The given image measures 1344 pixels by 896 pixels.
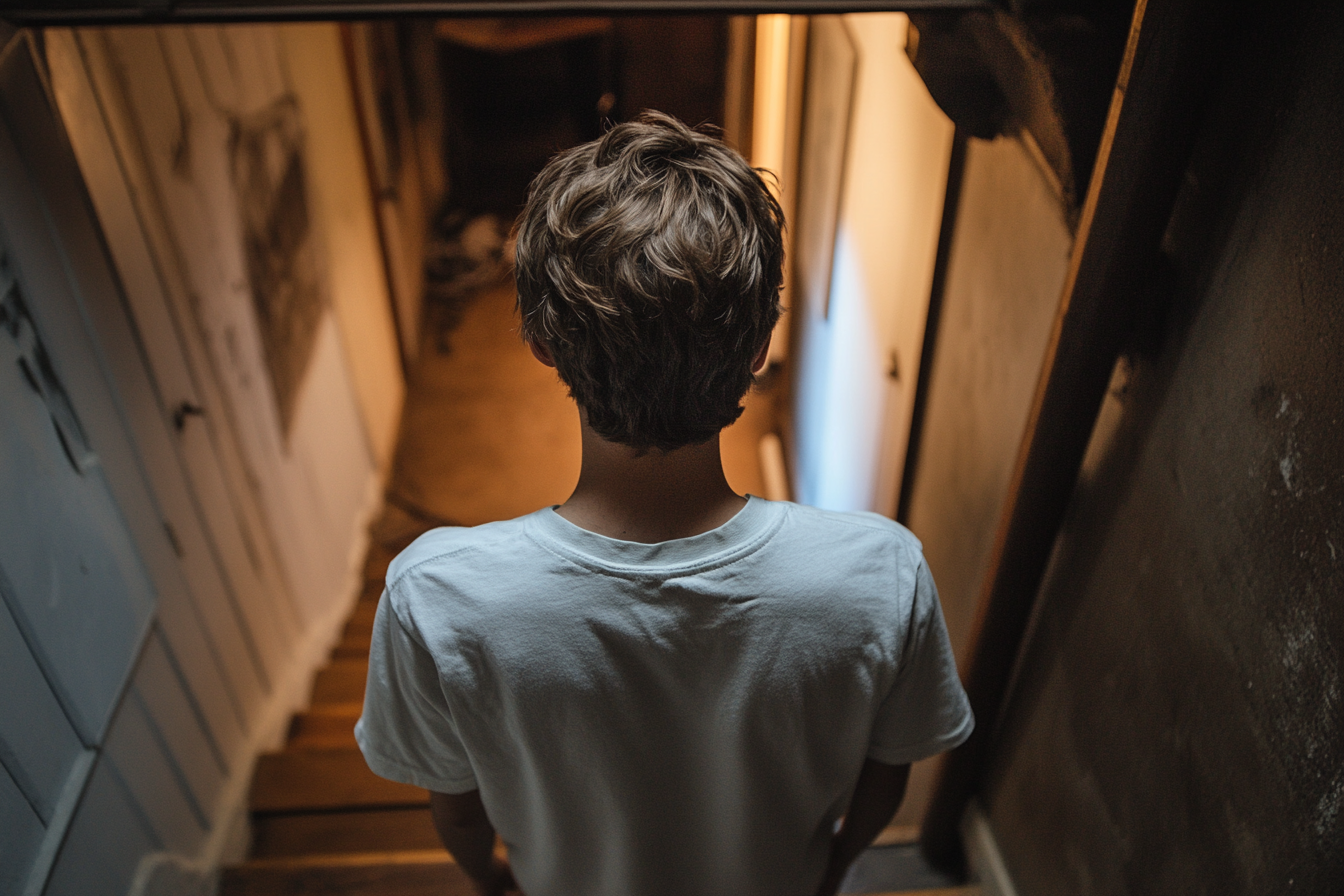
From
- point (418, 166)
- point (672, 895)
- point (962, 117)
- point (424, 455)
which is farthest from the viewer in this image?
point (418, 166)

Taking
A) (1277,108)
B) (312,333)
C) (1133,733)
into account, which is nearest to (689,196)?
(1277,108)

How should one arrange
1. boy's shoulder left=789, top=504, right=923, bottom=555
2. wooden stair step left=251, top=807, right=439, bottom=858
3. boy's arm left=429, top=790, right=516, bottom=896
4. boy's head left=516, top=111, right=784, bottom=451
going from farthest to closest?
wooden stair step left=251, top=807, right=439, bottom=858
boy's arm left=429, top=790, right=516, bottom=896
boy's shoulder left=789, top=504, right=923, bottom=555
boy's head left=516, top=111, right=784, bottom=451

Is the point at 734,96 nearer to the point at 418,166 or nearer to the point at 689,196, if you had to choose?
the point at 418,166

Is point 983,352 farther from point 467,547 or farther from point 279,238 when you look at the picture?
point 279,238

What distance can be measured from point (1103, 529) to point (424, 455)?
3812mm

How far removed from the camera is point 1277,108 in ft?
2.80

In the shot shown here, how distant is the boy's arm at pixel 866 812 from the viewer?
3.69 feet

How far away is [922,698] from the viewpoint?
970 millimetres

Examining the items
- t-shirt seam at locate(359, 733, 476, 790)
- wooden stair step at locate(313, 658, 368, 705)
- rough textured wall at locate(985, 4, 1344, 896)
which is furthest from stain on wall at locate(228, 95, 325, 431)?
Answer: rough textured wall at locate(985, 4, 1344, 896)

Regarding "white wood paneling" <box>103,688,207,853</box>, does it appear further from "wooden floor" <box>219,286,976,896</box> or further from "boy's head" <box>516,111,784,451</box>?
"boy's head" <box>516,111,784,451</box>

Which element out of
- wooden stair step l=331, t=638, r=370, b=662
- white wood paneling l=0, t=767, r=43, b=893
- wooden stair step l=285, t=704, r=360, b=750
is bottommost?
wooden stair step l=331, t=638, r=370, b=662

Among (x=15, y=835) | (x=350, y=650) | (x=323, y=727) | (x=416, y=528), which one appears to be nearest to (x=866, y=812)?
(x=15, y=835)

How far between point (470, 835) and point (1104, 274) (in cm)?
112

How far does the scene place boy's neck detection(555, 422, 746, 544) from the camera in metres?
0.80
